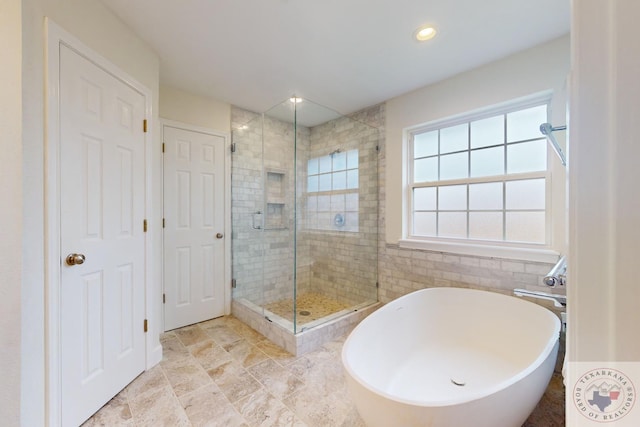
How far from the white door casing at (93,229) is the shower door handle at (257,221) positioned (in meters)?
1.32

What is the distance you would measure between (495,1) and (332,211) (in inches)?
92.6

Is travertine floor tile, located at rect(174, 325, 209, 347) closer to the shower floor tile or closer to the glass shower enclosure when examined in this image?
the glass shower enclosure

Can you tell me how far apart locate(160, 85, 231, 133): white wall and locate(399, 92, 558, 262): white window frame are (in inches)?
80.6

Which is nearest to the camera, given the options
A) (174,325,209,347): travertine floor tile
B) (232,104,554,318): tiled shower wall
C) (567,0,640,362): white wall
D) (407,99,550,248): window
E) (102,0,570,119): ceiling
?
(567,0,640,362): white wall

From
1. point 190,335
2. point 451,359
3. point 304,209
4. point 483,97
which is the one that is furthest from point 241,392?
point 483,97

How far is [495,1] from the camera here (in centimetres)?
157

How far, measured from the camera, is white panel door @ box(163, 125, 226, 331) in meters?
2.61

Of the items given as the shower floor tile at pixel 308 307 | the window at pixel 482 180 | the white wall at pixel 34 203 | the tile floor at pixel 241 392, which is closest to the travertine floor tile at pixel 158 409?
the tile floor at pixel 241 392

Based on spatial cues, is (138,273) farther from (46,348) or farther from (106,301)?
(46,348)

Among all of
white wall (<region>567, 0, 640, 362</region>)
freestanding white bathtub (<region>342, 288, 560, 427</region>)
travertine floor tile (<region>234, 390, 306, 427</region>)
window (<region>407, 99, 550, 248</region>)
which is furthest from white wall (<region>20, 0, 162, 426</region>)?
window (<region>407, 99, 550, 248</region>)

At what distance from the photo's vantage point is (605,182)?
0.93ft

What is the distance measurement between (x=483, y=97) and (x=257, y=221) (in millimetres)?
2639

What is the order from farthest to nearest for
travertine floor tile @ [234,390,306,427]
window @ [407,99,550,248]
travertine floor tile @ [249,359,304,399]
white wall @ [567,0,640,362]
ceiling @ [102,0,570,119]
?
window @ [407,99,550,248] → travertine floor tile @ [249,359,304,399] → ceiling @ [102,0,570,119] → travertine floor tile @ [234,390,306,427] → white wall @ [567,0,640,362]

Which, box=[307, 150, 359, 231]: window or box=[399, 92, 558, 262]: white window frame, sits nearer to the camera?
box=[399, 92, 558, 262]: white window frame
